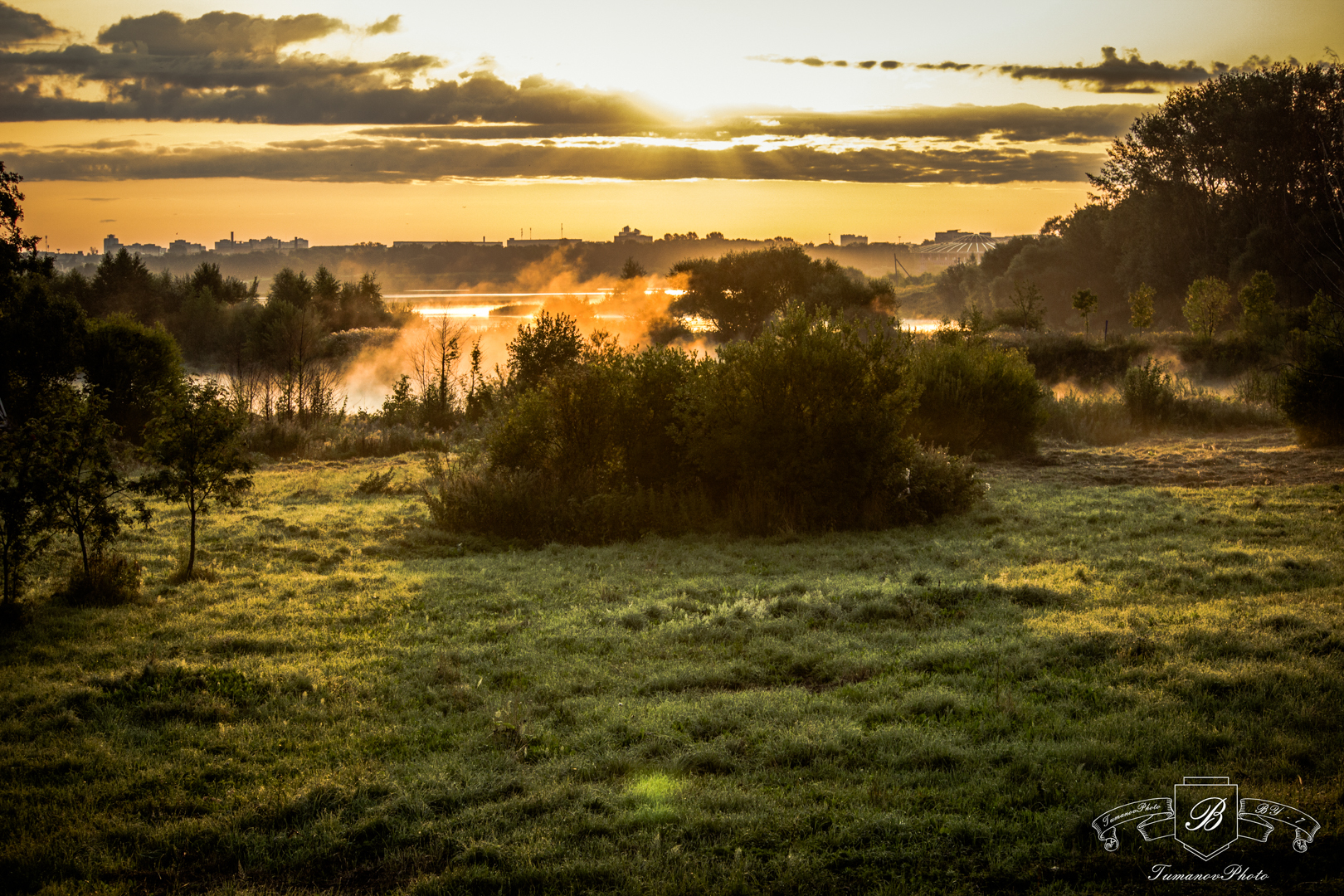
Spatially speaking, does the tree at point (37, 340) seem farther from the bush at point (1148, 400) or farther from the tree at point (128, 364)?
the bush at point (1148, 400)

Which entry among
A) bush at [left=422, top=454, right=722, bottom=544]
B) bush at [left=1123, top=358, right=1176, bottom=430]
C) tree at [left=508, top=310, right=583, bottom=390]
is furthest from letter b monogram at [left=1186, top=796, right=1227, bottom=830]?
bush at [left=1123, top=358, right=1176, bottom=430]

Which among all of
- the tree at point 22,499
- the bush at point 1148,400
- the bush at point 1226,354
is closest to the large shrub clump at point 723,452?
the tree at point 22,499

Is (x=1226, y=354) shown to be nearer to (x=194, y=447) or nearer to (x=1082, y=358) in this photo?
(x=1082, y=358)

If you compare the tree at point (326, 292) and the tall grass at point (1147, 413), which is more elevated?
the tree at point (326, 292)

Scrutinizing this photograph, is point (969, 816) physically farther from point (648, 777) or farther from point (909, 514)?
point (909, 514)

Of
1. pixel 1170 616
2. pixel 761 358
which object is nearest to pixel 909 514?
pixel 761 358

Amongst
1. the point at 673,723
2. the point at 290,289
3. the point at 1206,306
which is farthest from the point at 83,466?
the point at 290,289

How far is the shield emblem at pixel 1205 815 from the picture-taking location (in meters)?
4.07

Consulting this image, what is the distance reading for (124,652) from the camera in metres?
7.29

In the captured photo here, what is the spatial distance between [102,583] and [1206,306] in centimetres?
4916

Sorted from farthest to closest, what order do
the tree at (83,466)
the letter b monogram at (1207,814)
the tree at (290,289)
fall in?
the tree at (290,289)
the tree at (83,466)
the letter b monogram at (1207,814)

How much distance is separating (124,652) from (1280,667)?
894 cm

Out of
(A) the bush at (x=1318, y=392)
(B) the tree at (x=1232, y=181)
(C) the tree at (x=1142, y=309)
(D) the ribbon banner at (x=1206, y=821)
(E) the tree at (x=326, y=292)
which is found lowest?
(D) the ribbon banner at (x=1206, y=821)

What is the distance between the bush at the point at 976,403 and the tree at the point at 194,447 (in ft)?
43.5
